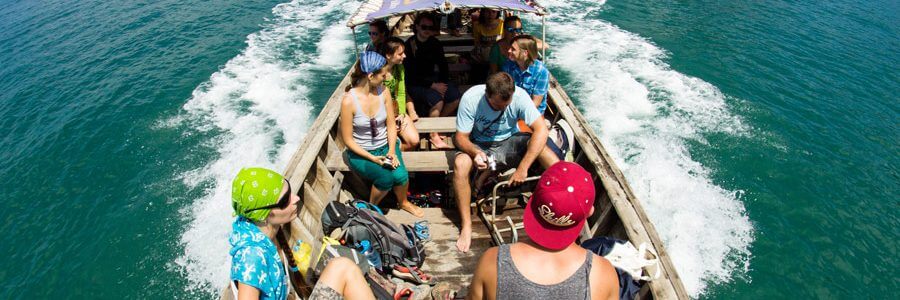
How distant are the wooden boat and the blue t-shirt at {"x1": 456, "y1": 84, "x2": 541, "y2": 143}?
768 millimetres

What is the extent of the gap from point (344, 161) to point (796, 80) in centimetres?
1260

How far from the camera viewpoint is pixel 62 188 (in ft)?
30.6

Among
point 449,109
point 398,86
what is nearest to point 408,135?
point 398,86

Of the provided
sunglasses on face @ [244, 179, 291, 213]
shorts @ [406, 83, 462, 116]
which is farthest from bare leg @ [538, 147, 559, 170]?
sunglasses on face @ [244, 179, 291, 213]

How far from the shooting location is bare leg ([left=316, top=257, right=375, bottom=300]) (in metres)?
3.10

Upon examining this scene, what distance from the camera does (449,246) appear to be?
15.5 ft

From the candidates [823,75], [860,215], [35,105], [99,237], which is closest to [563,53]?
[823,75]

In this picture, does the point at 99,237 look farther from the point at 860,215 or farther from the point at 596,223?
the point at 860,215

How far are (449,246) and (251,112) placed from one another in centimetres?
819

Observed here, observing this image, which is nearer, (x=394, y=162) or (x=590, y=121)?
(x=394, y=162)

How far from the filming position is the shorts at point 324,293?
3.03 m

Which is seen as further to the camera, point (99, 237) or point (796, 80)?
point (796, 80)

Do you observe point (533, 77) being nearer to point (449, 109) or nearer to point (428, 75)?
point (449, 109)

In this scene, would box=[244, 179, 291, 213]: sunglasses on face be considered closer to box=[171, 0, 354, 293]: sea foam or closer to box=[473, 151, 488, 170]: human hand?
box=[473, 151, 488, 170]: human hand
